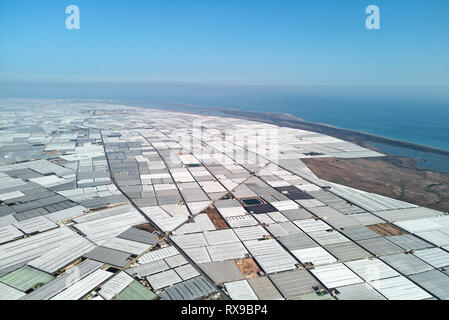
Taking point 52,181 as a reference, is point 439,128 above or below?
above

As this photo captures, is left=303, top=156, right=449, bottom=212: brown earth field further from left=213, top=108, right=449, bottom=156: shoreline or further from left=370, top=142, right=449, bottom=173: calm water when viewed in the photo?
left=213, top=108, right=449, bottom=156: shoreline

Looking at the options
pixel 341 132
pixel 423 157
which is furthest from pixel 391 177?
pixel 341 132

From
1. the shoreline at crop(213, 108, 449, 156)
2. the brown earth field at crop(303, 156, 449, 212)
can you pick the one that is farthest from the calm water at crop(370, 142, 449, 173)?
the shoreline at crop(213, 108, 449, 156)

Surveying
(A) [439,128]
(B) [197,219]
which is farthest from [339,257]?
(A) [439,128]

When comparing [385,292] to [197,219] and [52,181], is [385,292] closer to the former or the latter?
[197,219]

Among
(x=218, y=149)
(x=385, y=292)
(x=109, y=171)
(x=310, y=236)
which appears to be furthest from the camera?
(x=218, y=149)

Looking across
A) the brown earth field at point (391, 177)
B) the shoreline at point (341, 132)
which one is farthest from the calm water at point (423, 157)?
the shoreline at point (341, 132)
